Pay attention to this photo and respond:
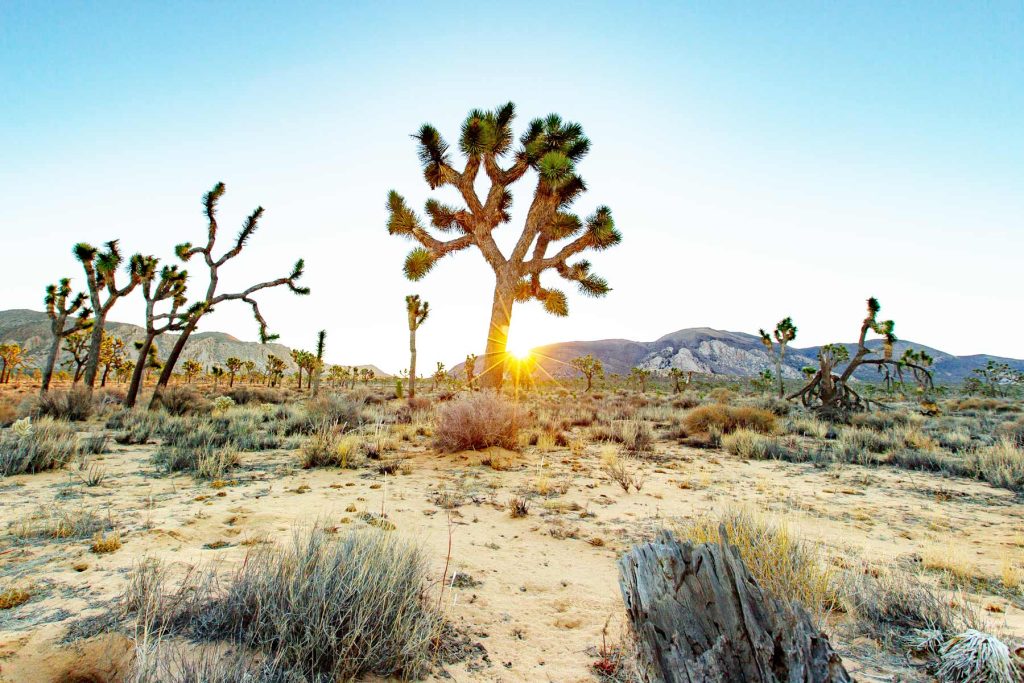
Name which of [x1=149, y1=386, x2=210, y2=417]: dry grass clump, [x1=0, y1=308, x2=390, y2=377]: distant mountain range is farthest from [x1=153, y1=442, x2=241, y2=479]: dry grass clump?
[x1=0, y1=308, x2=390, y2=377]: distant mountain range

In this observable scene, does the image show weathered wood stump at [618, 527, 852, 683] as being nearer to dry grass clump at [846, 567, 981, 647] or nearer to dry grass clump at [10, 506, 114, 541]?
dry grass clump at [846, 567, 981, 647]

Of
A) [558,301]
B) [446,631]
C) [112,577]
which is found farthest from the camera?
[558,301]

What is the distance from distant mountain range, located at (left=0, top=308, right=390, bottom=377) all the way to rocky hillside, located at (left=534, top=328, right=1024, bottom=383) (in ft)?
184

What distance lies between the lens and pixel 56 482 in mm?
5789

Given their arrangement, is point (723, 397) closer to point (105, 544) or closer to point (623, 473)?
point (623, 473)

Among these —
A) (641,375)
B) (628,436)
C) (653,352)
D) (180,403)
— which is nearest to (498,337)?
(628,436)

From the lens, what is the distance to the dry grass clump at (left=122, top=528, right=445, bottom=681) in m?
2.27

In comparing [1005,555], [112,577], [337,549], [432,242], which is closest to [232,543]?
[112,577]

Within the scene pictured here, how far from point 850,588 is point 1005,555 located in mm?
2296

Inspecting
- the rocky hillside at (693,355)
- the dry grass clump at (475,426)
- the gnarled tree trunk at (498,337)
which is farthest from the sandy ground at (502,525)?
the rocky hillside at (693,355)

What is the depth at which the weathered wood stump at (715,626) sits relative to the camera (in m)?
1.82

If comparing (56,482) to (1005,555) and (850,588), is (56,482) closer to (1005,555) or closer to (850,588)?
(850,588)

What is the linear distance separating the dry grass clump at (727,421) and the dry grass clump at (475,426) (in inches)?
239

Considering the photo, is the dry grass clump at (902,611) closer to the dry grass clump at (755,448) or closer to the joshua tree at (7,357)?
the dry grass clump at (755,448)
